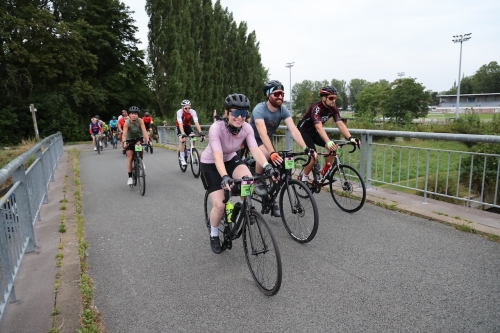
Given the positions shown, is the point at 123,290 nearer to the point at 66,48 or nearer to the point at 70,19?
the point at 66,48

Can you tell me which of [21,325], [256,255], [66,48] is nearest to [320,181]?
[256,255]

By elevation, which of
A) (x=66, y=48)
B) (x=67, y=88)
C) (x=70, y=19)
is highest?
(x=70, y=19)

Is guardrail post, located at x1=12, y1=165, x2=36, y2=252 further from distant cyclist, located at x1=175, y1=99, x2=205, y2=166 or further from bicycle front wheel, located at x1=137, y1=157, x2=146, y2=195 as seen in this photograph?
distant cyclist, located at x1=175, y1=99, x2=205, y2=166

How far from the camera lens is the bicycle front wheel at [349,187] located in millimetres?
5871

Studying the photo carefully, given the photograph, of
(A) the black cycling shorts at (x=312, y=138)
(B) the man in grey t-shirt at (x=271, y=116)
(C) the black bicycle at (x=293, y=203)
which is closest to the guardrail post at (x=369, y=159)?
(A) the black cycling shorts at (x=312, y=138)

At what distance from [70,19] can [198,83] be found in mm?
16370

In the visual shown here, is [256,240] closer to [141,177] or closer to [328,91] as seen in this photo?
[328,91]

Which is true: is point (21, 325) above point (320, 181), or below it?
below

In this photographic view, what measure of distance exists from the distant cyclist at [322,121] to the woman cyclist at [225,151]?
183 centimetres

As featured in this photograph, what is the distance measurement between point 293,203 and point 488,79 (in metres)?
154

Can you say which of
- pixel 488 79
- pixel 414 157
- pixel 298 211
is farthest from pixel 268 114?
pixel 488 79

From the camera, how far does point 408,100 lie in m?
57.1

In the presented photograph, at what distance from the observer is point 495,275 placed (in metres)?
3.71

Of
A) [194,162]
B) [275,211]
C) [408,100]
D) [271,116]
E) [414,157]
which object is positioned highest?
[408,100]
